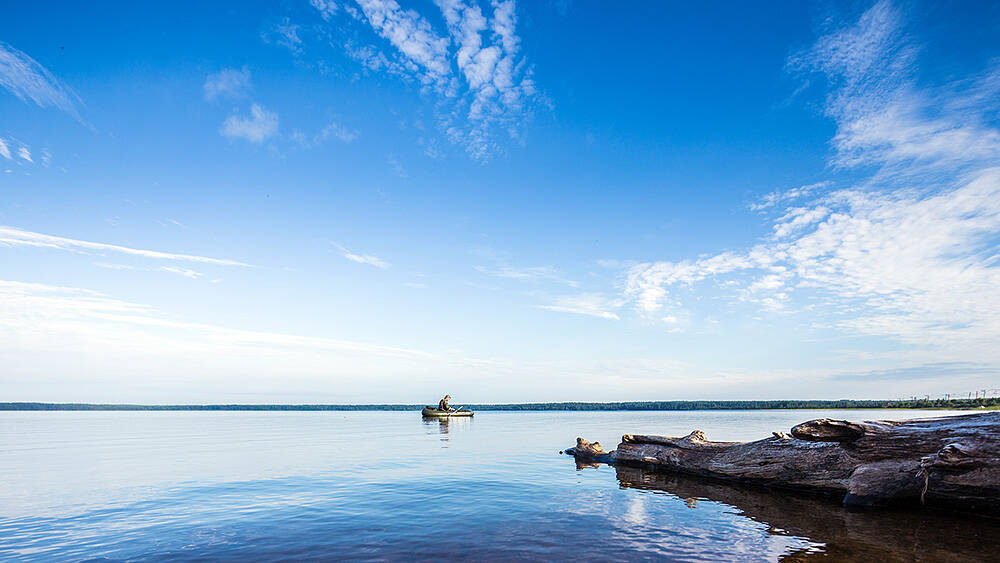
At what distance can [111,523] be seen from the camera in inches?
548

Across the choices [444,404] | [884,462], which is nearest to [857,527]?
[884,462]

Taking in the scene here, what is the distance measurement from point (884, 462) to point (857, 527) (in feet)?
14.5

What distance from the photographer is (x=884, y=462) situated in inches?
614

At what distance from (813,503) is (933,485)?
3.42 meters

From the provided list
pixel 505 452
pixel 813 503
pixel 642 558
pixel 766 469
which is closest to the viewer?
pixel 642 558

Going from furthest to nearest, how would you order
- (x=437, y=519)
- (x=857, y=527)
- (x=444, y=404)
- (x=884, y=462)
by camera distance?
(x=444, y=404) → (x=884, y=462) → (x=437, y=519) → (x=857, y=527)

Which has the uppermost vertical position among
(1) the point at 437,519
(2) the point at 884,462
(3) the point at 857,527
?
(2) the point at 884,462

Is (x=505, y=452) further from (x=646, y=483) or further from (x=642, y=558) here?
(x=642, y=558)

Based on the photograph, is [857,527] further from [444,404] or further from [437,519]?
[444,404]

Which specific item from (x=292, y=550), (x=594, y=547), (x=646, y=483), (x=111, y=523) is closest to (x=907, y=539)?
(x=594, y=547)

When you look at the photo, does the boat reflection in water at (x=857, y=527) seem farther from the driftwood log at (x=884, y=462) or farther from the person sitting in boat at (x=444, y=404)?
the person sitting in boat at (x=444, y=404)

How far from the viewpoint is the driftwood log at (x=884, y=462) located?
1354 centimetres

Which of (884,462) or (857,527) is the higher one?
(884,462)

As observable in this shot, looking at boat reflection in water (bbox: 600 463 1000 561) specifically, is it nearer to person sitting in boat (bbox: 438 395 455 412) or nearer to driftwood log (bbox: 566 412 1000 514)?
driftwood log (bbox: 566 412 1000 514)
